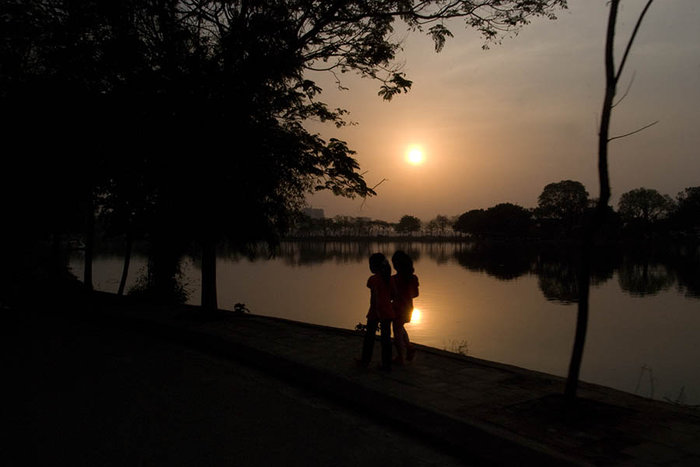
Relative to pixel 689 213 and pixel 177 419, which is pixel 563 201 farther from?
pixel 177 419

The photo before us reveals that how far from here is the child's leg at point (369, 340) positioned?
6.99m

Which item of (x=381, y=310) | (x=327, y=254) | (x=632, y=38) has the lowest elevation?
(x=327, y=254)

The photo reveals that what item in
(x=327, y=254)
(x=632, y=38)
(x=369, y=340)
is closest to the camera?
(x=632, y=38)

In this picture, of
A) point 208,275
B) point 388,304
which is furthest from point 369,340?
point 208,275

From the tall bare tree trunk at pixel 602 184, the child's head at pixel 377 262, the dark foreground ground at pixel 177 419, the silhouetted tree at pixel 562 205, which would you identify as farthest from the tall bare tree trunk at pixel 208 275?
the silhouetted tree at pixel 562 205

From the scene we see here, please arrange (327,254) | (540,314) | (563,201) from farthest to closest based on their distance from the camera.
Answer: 1. (563,201)
2. (327,254)
3. (540,314)

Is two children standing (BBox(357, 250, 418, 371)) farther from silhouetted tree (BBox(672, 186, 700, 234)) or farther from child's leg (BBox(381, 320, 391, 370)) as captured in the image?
silhouetted tree (BBox(672, 186, 700, 234))

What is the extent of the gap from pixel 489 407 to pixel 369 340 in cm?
215

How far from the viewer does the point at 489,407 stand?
17.5ft

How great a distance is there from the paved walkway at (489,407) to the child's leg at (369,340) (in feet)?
0.68

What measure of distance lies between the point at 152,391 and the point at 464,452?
379 centimetres

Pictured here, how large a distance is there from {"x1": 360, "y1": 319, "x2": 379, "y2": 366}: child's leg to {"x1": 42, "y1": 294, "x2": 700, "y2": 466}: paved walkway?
21cm

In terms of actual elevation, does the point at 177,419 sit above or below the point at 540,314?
above

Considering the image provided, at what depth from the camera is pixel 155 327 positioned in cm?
1052
